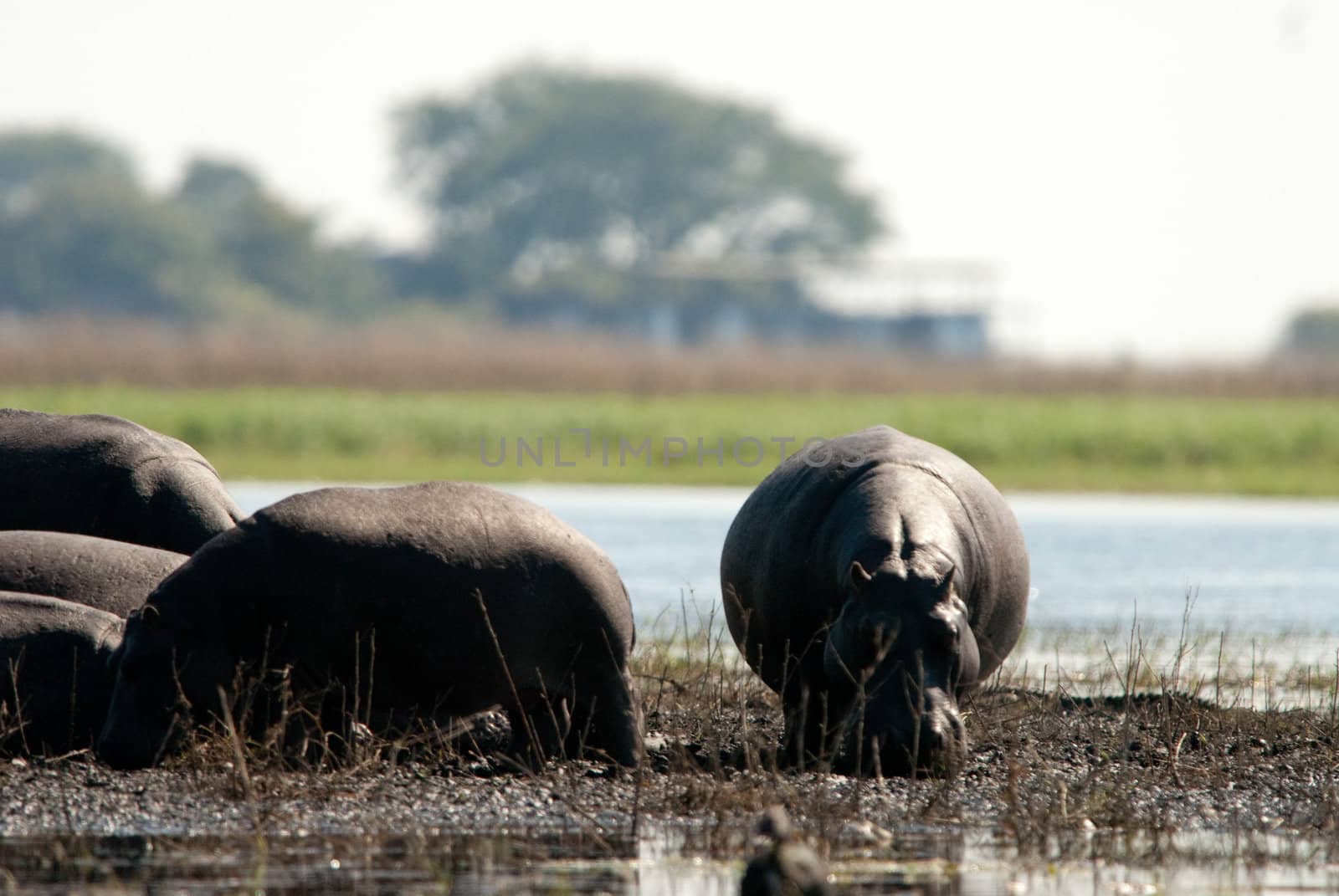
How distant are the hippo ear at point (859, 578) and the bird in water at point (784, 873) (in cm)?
178

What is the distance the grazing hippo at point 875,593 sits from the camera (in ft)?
21.9

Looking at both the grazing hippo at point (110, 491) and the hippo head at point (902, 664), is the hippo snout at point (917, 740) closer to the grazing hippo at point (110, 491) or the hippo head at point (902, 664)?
the hippo head at point (902, 664)

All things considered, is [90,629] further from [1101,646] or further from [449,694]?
[1101,646]

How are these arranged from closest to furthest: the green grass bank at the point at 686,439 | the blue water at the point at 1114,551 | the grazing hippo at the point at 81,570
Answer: the grazing hippo at the point at 81,570 < the blue water at the point at 1114,551 < the green grass bank at the point at 686,439

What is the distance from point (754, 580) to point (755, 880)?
311cm

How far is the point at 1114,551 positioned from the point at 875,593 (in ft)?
36.0

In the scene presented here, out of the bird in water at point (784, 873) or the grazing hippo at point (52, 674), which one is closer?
the bird in water at point (784, 873)

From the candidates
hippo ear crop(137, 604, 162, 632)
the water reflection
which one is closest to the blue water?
hippo ear crop(137, 604, 162, 632)

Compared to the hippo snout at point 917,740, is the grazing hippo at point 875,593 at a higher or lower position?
higher

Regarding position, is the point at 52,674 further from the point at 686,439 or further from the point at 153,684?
the point at 686,439

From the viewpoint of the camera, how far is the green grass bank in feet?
81.7

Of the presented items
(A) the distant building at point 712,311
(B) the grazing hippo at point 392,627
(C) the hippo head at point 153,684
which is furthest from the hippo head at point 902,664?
(A) the distant building at point 712,311

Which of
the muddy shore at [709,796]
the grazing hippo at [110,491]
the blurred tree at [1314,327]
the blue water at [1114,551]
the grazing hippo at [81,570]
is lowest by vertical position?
the muddy shore at [709,796]

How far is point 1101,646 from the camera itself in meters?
10.9
